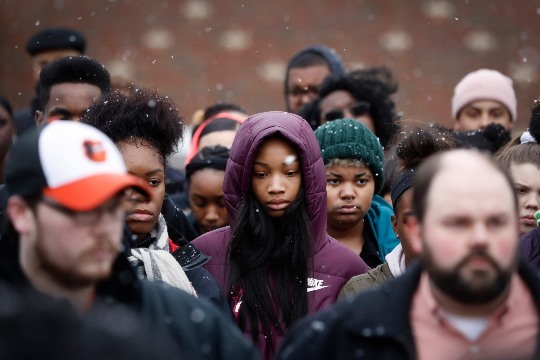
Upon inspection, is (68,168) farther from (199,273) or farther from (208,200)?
(208,200)

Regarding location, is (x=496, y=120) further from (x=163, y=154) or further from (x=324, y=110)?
(x=163, y=154)

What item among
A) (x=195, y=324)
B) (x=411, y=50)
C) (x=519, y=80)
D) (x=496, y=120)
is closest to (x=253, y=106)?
(x=411, y=50)

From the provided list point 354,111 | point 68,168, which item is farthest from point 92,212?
point 354,111

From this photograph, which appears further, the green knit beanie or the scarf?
the green knit beanie

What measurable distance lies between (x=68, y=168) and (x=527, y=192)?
2895mm

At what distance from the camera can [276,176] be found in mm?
5391

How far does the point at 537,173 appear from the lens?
19.2 feet

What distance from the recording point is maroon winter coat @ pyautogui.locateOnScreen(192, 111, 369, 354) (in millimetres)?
5312

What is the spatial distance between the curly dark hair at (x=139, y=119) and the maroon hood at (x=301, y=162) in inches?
11.7

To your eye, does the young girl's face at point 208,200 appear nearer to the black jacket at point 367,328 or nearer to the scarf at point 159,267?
the scarf at point 159,267

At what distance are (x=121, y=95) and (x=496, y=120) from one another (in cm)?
323

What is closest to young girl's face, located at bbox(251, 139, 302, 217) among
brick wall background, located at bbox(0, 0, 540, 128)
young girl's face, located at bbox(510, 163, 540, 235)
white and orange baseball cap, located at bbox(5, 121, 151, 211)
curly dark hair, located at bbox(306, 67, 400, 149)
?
young girl's face, located at bbox(510, 163, 540, 235)

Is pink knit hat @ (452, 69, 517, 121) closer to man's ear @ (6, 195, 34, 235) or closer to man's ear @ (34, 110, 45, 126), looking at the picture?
man's ear @ (34, 110, 45, 126)

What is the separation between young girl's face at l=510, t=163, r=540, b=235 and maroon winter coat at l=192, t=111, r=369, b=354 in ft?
3.01
